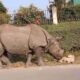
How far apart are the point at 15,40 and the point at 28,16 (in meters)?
7.52

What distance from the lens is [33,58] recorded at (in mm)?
15664

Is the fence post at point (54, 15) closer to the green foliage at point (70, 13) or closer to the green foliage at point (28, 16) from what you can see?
the green foliage at point (70, 13)

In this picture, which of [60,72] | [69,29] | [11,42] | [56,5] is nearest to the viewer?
[60,72]

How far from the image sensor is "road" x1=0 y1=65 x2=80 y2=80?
1176 cm

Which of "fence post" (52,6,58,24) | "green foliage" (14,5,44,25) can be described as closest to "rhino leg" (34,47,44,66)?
"green foliage" (14,5,44,25)

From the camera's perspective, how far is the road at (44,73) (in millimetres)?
11758

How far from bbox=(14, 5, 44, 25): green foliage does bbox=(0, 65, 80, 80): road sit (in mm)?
7089

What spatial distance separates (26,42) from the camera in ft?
48.9

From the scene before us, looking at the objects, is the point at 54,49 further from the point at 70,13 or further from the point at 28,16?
the point at 70,13

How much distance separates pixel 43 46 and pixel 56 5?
10605 millimetres

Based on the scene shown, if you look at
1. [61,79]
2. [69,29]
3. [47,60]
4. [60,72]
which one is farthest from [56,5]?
[61,79]

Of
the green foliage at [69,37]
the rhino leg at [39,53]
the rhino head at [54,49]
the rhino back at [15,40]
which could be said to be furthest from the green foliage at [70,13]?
the rhino back at [15,40]

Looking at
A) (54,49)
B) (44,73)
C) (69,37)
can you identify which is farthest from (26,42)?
(69,37)

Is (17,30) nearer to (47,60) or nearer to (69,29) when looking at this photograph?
(47,60)
